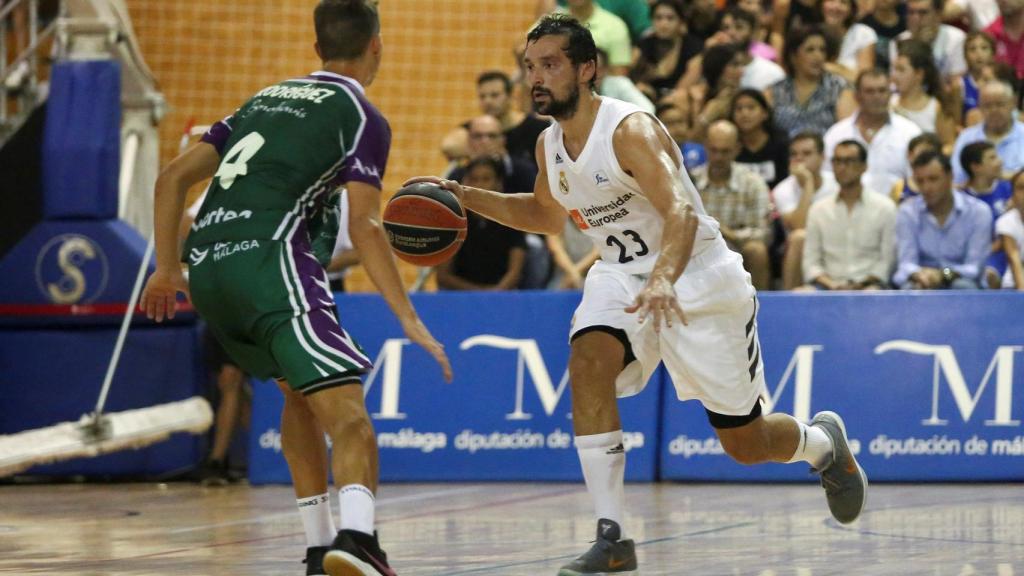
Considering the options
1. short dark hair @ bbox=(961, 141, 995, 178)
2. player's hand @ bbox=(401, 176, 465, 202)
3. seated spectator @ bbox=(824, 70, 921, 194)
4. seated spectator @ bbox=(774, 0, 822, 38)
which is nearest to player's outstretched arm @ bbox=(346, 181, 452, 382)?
player's hand @ bbox=(401, 176, 465, 202)

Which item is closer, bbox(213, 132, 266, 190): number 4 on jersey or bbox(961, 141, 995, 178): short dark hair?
bbox(213, 132, 266, 190): number 4 on jersey

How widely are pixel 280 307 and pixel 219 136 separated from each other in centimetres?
74

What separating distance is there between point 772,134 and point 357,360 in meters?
7.48

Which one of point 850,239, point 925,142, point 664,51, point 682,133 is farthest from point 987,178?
point 664,51

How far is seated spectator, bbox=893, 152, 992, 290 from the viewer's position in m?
10.8

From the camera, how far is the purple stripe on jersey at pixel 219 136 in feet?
19.2

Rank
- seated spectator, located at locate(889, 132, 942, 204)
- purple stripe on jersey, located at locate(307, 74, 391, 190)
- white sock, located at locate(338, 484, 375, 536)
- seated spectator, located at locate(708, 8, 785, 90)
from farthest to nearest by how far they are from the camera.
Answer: seated spectator, located at locate(708, 8, 785, 90) < seated spectator, located at locate(889, 132, 942, 204) < purple stripe on jersey, located at locate(307, 74, 391, 190) < white sock, located at locate(338, 484, 375, 536)

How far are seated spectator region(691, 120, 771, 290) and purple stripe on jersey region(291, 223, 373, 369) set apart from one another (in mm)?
5982

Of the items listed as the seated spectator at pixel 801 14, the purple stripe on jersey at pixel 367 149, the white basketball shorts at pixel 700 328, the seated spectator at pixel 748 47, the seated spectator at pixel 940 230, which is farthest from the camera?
the seated spectator at pixel 801 14

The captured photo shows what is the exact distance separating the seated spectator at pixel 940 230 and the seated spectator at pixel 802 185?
764 millimetres

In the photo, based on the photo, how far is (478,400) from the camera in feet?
35.2

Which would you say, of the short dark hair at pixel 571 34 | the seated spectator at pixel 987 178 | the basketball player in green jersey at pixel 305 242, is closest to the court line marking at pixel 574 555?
the basketball player in green jersey at pixel 305 242

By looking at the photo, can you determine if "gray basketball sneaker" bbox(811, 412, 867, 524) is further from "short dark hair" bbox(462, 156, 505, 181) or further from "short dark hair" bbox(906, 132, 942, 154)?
"short dark hair" bbox(462, 156, 505, 181)

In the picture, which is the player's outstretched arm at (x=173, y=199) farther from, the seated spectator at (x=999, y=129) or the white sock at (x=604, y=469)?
the seated spectator at (x=999, y=129)
